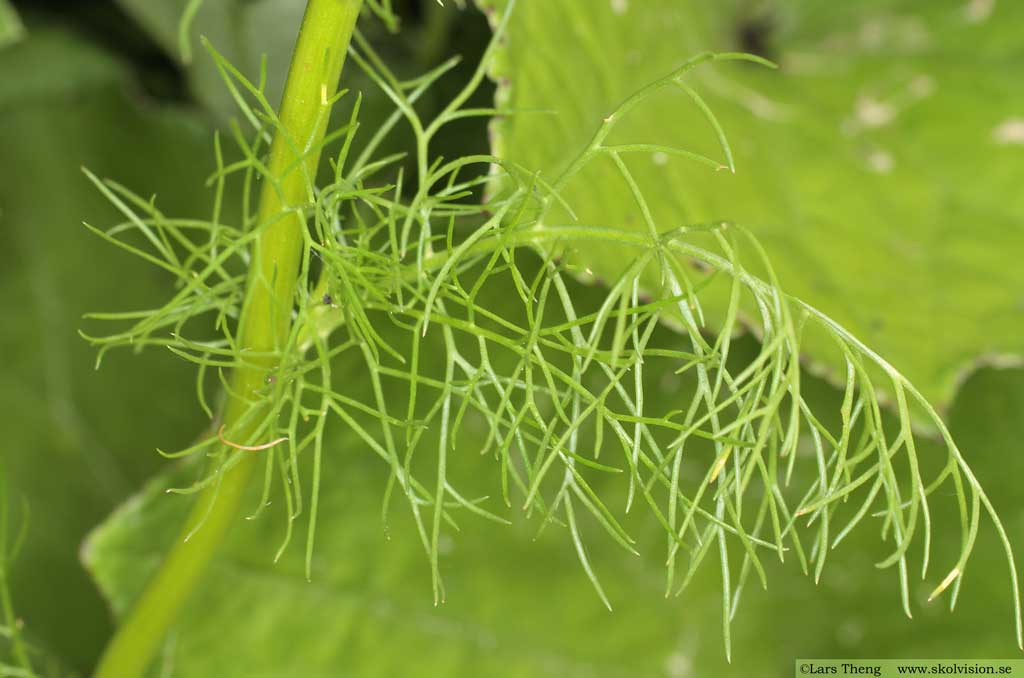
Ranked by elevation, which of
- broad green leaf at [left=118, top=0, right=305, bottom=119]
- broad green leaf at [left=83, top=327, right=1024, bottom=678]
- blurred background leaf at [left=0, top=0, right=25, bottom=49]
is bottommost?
broad green leaf at [left=83, top=327, right=1024, bottom=678]

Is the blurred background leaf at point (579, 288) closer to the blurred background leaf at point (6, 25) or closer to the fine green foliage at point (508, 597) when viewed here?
the fine green foliage at point (508, 597)

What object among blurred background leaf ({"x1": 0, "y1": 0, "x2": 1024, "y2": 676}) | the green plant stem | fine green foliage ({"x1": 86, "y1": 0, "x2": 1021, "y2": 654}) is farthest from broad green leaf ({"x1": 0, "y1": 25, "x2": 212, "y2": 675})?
the green plant stem

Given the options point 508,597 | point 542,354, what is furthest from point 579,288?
point 508,597

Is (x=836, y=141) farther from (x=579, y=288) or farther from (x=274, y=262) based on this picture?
(x=274, y=262)

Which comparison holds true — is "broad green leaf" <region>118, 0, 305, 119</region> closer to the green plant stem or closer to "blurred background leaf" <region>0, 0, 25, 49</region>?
"blurred background leaf" <region>0, 0, 25, 49</region>

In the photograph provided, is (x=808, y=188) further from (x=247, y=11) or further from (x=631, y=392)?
(x=247, y=11)

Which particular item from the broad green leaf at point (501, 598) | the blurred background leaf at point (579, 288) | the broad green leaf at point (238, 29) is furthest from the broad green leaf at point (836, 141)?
the broad green leaf at point (238, 29)

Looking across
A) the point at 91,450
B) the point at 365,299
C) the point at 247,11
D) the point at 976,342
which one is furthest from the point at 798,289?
the point at 91,450
